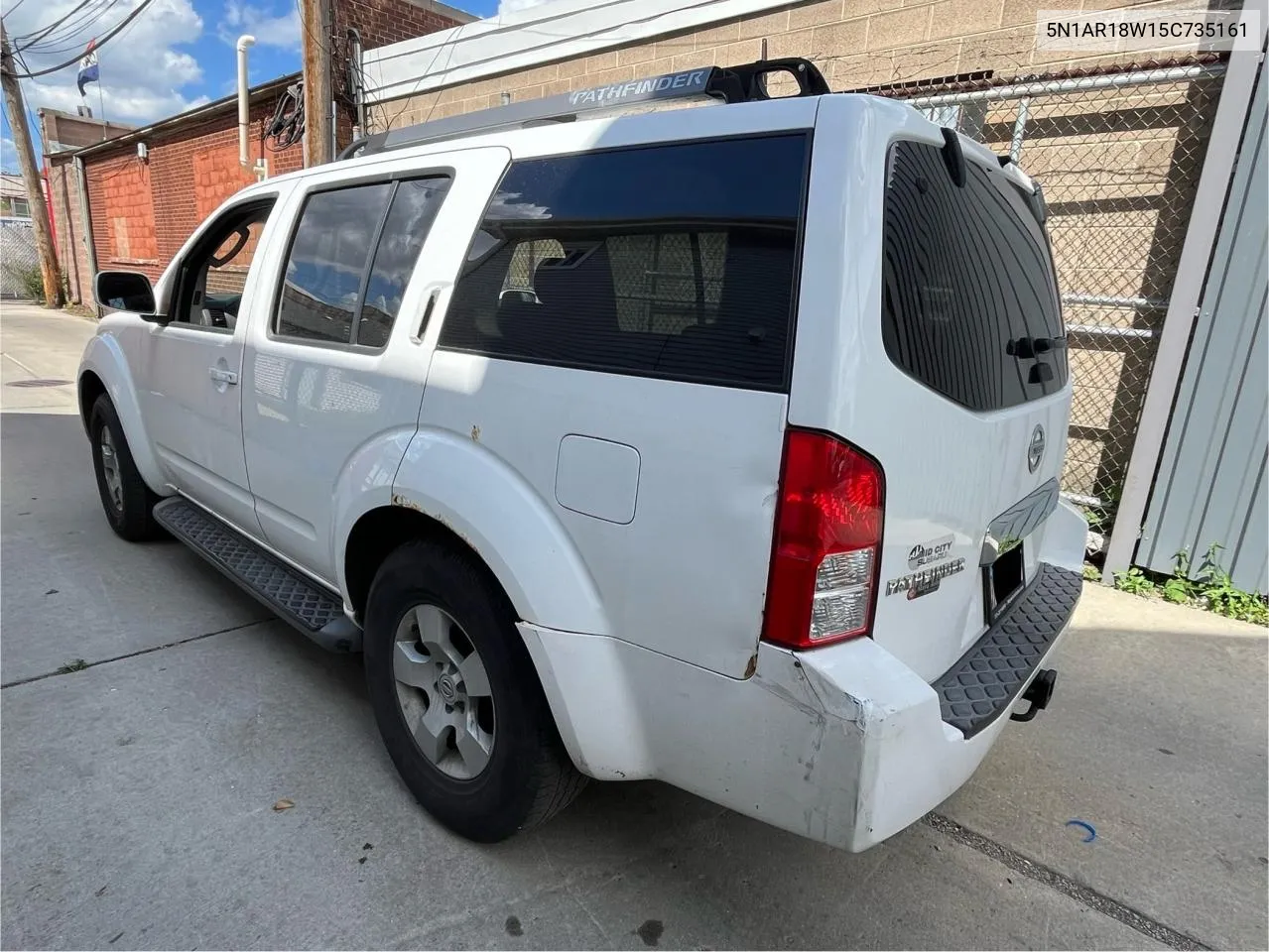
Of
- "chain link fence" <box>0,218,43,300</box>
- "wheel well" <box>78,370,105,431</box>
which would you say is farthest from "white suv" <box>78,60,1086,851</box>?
"chain link fence" <box>0,218,43,300</box>

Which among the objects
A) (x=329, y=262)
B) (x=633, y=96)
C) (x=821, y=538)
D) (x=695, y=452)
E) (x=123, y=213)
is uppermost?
(x=123, y=213)

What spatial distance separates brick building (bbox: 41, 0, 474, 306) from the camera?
1006 cm

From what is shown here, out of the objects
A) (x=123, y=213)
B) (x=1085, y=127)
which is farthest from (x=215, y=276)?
(x=123, y=213)

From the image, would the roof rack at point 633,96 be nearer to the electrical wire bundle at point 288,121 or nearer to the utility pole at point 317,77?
the utility pole at point 317,77

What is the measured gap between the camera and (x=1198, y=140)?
423 centimetres

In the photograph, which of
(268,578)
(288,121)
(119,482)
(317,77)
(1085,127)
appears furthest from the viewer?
(288,121)

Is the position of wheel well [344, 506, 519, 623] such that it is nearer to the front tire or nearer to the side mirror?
the front tire

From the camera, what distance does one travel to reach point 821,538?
4.96ft

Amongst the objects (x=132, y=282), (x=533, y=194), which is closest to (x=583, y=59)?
(x=132, y=282)

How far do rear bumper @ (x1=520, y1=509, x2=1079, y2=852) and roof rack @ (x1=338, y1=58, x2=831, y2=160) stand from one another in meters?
1.32

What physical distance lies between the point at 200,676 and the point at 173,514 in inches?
43.4

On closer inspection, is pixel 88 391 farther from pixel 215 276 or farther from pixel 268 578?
pixel 268 578

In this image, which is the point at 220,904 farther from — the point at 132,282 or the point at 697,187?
the point at 132,282

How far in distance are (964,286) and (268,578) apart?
2.74 metres
